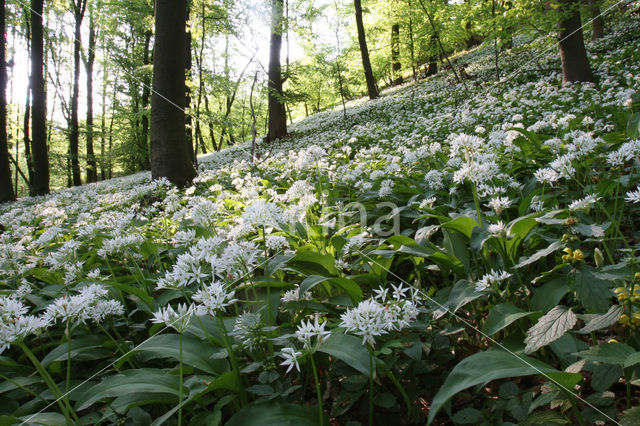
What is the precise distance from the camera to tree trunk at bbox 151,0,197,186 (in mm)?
6391

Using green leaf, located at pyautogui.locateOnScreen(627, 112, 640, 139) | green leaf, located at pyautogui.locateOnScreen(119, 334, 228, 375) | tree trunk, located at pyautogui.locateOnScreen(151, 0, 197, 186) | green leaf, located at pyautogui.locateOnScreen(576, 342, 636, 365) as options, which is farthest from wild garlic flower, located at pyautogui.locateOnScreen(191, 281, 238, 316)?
tree trunk, located at pyautogui.locateOnScreen(151, 0, 197, 186)

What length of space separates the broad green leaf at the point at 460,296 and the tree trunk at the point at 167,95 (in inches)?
231

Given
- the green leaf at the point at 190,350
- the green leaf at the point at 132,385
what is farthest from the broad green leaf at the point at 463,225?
the green leaf at the point at 132,385

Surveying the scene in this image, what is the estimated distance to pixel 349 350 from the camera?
4.09 ft

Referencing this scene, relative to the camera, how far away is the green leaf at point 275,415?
1169mm

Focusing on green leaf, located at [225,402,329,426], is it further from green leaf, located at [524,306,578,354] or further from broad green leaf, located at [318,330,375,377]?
green leaf, located at [524,306,578,354]

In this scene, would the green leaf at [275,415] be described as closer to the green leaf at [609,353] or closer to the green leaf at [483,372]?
the green leaf at [483,372]

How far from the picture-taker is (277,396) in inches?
50.6

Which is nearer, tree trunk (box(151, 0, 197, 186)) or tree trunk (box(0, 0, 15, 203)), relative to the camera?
tree trunk (box(151, 0, 197, 186))

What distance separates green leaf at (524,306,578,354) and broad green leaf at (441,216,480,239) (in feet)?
2.40

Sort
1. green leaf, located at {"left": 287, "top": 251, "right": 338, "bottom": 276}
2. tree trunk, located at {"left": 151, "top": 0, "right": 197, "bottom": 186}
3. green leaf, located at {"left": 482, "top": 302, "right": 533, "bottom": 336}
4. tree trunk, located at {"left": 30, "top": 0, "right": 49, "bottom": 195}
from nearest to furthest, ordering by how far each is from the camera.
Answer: green leaf, located at {"left": 482, "top": 302, "right": 533, "bottom": 336}
green leaf, located at {"left": 287, "top": 251, "right": 338, "bottom": 276}
tree trunk, located at {"left": 151, "top": 0, "right": 197, "bottom": 186}
tree trunk, located at {"left": 30, "top": 0, "right": 49, "bottom": 195}

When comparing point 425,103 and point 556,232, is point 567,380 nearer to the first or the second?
point 556,232

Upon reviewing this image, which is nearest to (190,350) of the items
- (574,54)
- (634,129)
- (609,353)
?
(609,353)

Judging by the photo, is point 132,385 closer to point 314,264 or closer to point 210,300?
point 210,300
